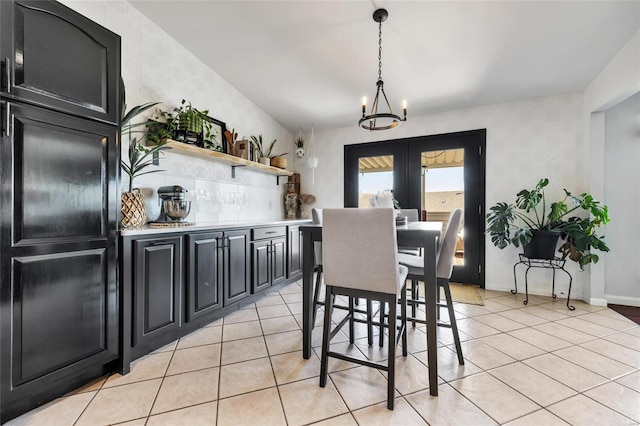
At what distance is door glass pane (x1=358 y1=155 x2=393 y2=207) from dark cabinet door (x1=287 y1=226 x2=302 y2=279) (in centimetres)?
133

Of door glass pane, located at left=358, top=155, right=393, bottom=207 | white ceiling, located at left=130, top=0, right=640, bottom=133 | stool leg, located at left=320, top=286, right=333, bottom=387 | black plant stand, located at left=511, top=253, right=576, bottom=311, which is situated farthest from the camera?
door glass pane, located at left=358, top=155, right=393, bottom=207

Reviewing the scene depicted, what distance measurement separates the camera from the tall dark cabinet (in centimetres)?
131

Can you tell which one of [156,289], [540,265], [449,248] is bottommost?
[540,265]

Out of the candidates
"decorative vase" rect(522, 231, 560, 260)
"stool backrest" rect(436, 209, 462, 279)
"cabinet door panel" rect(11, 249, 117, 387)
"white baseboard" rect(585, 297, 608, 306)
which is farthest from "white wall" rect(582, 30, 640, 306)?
"cabinet door panel" rect(11, 249, 117, 387)

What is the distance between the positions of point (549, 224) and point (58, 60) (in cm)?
454

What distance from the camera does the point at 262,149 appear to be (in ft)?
13.4

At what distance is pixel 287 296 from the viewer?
3.30 meters

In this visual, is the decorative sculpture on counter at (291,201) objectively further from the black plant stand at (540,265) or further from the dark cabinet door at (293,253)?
the black plant stand at (540,265)

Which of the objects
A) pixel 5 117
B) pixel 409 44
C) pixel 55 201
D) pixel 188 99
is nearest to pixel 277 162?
pixel 188 99

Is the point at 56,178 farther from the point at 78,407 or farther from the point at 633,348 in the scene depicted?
the point at 633,348

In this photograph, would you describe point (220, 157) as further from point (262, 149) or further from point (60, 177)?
point (60, 177)

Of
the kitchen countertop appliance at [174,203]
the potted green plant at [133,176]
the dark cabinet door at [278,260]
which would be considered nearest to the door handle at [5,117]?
the potted green plant at [133,176]

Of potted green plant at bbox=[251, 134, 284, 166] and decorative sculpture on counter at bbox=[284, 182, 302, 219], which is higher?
potted green plant at bbox=[251, 134, 284, 166]

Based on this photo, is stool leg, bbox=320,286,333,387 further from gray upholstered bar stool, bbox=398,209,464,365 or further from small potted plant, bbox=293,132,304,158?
small potted plant, bbox=293,132,304,158
